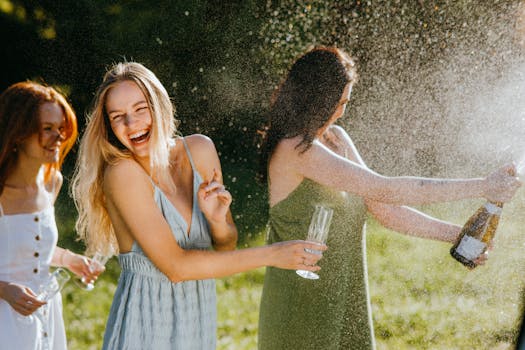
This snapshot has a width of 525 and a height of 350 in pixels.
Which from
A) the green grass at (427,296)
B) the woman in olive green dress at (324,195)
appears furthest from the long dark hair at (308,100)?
the green grass at (427,296)

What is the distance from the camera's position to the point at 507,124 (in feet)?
7.48

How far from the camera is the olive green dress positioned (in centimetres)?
163

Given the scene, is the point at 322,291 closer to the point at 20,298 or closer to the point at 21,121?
the point at 20,298

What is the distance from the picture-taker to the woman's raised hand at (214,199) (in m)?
1.31

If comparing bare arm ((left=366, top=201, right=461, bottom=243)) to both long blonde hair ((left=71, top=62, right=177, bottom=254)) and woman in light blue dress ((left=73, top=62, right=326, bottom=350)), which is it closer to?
woman in light blue dress ((left=73, top=62, right=326, bottom=350))

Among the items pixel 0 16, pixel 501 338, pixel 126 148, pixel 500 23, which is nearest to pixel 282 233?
pixel 126 148

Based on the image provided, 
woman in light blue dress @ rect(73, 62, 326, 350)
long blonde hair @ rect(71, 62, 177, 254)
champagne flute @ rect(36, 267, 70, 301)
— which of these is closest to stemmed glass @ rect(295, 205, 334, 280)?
woman in light blue dress @ rect(73, 62, 326, 350)

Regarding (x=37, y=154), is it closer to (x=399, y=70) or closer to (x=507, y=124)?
(x=399, y=70)

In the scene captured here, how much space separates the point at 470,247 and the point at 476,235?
4cm

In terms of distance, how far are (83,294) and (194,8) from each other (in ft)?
3.21

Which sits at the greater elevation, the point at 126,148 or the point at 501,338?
the point at 126,148

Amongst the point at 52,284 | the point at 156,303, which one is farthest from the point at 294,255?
the point at 52,284

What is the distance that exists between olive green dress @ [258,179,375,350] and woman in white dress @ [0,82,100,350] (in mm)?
580

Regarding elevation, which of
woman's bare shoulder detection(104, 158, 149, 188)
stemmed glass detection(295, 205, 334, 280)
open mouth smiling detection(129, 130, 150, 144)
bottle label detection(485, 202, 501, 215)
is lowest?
bottle label detection(485, 202, 501, 215)
